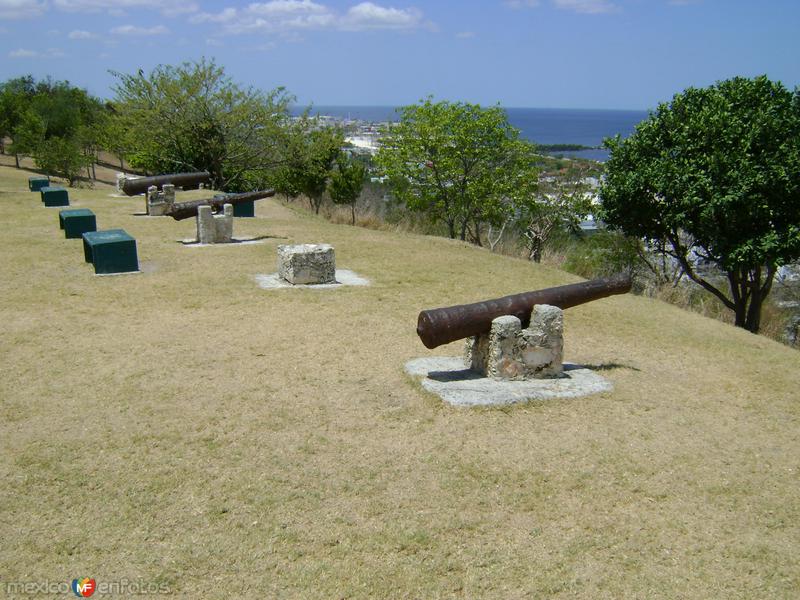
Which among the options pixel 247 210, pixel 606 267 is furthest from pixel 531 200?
pixel 247 210

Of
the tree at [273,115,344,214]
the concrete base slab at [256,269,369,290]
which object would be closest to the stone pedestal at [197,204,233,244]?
the concrete base slab at [256,269,369,290]

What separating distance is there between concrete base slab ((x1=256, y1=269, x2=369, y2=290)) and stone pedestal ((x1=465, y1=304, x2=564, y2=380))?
5281mm

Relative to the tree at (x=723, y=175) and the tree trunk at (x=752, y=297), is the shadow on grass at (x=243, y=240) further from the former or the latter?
the tree trunk at (x=752, y=297)

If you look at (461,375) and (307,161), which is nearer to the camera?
(461,375)

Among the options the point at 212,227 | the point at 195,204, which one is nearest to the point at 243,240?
the point at 212,227

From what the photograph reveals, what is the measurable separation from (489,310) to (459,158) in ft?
62.8

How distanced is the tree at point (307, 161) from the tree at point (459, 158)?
5.34 m

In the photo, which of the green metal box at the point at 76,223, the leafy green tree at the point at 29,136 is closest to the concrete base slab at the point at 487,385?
the green metal box at the point at 76,223

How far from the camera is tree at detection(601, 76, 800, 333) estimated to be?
13.8 m

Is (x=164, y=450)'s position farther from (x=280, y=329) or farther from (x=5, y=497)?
(x=280, y=329)

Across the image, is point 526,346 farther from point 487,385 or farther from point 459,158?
point 459,158

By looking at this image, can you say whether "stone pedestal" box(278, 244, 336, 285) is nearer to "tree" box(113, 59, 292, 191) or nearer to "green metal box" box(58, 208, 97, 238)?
"green metal box" box(58, 208, 97, 238)

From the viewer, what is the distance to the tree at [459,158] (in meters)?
25.5

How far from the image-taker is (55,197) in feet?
73.4
